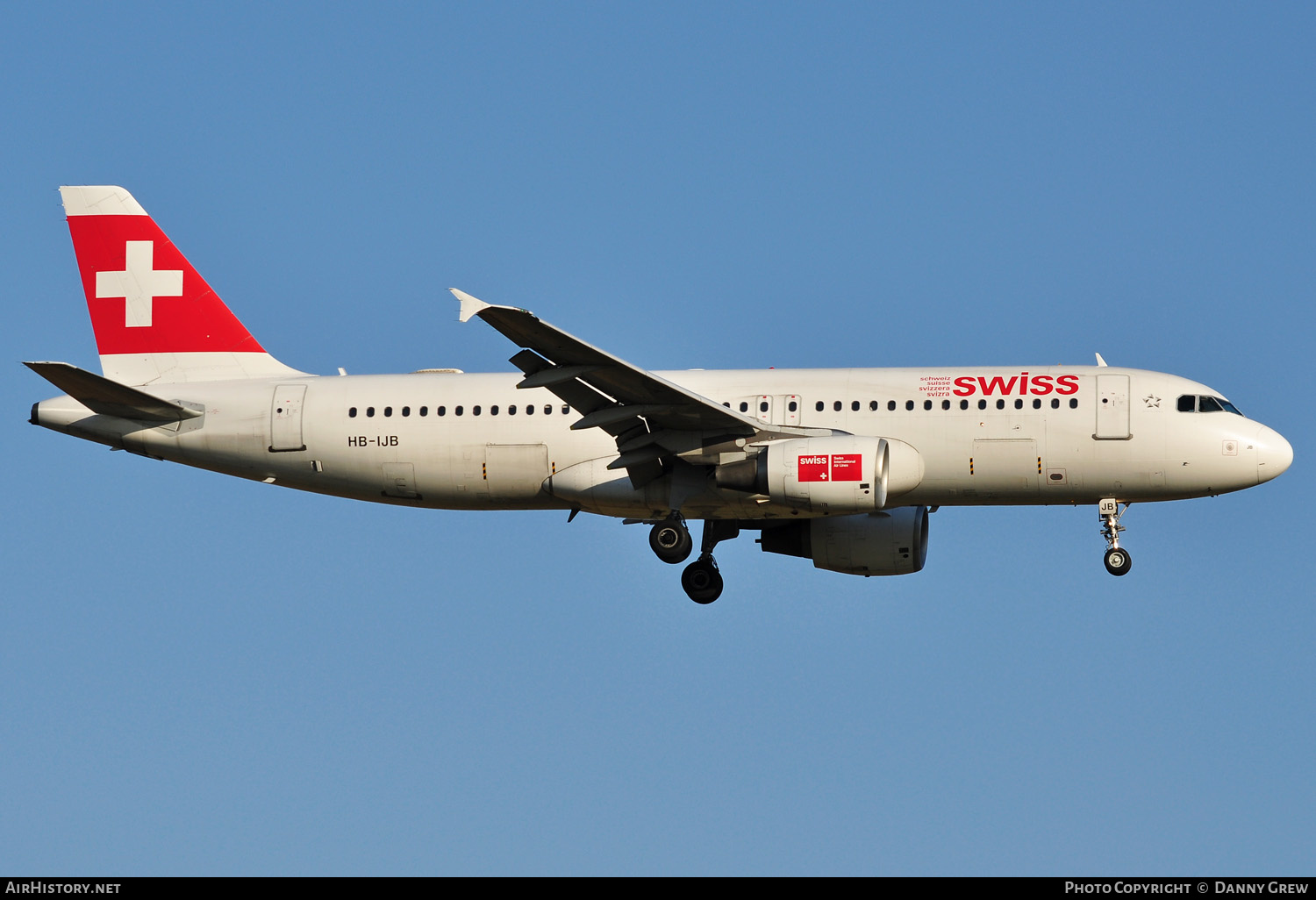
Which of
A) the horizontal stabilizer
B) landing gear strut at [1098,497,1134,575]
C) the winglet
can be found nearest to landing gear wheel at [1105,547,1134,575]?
landing gear strut at [1098,497,1134,575]

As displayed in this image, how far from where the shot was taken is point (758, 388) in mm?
37594

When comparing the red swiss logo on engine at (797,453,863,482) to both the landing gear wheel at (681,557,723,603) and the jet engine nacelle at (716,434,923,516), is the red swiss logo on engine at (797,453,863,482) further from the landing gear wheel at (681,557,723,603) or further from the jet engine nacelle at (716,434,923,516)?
the landing gear wheel at (681,557,723,603)

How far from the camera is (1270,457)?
3600cm

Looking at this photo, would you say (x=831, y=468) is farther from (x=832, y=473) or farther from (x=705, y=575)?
(x=705, y=575)

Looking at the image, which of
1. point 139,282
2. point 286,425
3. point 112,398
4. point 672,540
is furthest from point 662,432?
point 139,282

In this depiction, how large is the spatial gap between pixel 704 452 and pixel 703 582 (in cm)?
406

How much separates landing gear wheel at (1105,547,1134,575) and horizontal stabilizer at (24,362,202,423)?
1984 cm

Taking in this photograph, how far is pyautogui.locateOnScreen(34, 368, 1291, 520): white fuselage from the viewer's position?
3603 centimetres

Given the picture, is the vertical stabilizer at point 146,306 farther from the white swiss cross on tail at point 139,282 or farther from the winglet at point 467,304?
the winglet at point 467,304

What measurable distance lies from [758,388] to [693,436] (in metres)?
2.10

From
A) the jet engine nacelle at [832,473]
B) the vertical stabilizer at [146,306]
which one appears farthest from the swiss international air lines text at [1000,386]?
the vertical stabilizer at [146,306]

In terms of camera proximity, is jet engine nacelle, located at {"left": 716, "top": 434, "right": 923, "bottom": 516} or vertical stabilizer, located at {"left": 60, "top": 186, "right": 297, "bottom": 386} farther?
vertical stabilizer, located at {"left": 60, "top": 186, "right": 297, "bottom": 386}
